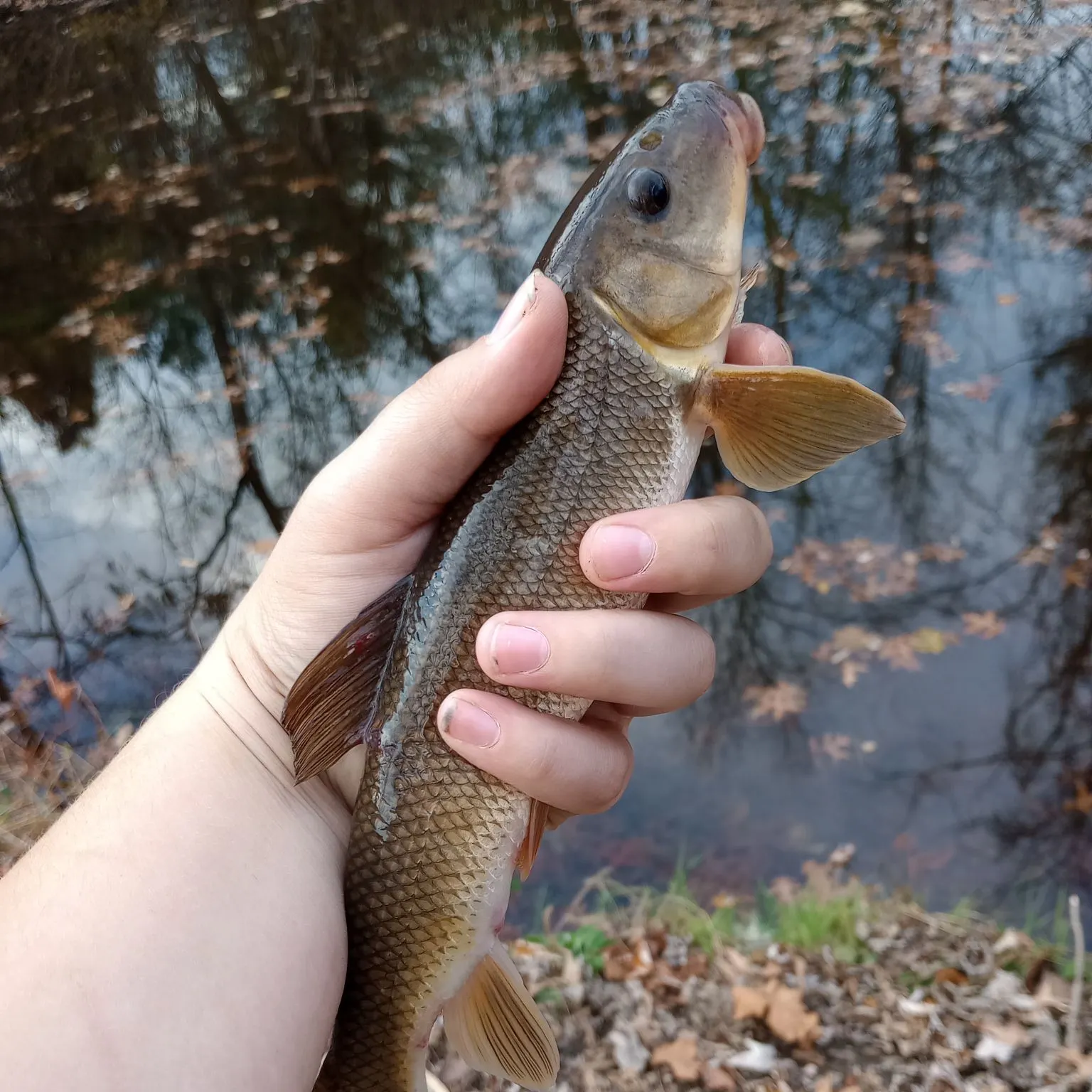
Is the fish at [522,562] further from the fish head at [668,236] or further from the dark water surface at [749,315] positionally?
the dark water surface at [749,315]

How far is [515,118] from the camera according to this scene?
946 cm

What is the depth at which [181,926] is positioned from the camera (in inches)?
71.4

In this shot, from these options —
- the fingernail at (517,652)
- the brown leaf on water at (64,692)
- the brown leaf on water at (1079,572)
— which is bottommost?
the brown leaf on water at (1079,572)

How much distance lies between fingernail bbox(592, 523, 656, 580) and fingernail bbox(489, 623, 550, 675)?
202 mm

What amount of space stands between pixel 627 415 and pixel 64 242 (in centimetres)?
986

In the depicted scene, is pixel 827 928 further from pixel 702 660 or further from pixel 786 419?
pixel 786 419

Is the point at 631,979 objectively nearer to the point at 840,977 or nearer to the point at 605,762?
the point at 840,977

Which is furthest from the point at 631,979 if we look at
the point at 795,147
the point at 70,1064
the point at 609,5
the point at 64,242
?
the point at 609,5

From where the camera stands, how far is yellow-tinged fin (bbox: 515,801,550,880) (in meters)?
1.91

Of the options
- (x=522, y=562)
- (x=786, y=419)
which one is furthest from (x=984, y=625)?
(x=522, y=562)

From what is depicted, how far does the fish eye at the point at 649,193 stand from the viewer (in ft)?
6.19

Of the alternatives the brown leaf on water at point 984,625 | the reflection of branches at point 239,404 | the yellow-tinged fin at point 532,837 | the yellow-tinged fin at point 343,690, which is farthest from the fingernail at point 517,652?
the reflection of branches at point 239,404

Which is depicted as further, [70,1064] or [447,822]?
[447,822]

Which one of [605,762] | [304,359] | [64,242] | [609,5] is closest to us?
[605,762]
